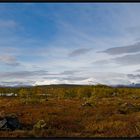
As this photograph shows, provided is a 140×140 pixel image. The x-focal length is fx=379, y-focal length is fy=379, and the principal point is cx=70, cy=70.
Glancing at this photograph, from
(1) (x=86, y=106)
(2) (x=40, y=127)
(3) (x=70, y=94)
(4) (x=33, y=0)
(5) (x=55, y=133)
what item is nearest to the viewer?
(4) (x=33, y=0)

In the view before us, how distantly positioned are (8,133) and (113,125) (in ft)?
15.1

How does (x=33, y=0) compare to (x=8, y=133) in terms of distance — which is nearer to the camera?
(x=33, y=0)

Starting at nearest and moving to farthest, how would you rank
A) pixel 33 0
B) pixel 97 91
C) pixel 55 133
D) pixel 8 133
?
pixel 33 0
pixel 8 133
pixel 55 133
pixel 97 91

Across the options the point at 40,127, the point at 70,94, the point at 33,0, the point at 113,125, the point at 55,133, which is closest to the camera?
the point at 33,0

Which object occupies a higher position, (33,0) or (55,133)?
(33,0)

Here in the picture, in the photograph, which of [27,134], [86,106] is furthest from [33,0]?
[86,106]

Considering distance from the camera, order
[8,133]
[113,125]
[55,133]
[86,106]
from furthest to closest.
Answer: [86,106], [113,125], [55,133], [8,133]

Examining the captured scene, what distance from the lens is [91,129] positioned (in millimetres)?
12773

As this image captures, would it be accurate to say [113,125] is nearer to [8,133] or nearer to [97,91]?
[8,133]

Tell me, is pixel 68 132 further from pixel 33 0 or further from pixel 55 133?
pixel 33 0

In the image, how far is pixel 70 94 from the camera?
46000mm

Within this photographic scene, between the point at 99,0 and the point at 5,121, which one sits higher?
the point at 99,0

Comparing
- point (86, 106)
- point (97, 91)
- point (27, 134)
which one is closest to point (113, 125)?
point (27, 134)

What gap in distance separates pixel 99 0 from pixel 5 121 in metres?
5.23
